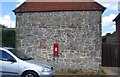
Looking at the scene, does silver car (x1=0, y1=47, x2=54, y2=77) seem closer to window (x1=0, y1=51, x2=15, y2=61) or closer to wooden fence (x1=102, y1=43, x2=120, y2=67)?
window (x1=0, y1=51, x2=15, y2=61)

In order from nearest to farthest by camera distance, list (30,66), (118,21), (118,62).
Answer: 1. (30,66)
2. (118,62)
3. (118,21)

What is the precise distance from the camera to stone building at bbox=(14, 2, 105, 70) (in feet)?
71.2

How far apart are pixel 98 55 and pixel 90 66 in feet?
2.87

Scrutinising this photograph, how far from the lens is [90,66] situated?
2177cm

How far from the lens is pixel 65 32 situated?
21.8 metres

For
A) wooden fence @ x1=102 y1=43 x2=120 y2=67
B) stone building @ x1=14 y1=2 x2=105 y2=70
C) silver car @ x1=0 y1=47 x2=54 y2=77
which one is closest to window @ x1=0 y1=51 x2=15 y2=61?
silver car @ x1=0 y1=47 x2=54 y2=77

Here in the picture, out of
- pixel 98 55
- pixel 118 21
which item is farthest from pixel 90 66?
pixel 118 21

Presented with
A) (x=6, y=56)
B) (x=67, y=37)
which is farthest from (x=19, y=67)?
(x=67, y=37)

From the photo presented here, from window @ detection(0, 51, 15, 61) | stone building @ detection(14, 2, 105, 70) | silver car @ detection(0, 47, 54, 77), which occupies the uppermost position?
stone building @ detection(14, 2, 105, 70)

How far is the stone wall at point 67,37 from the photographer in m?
21.7

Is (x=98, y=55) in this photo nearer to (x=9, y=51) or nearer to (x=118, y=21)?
(x=9, y=51)

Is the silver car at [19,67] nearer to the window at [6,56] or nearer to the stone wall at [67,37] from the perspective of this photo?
the window at [6,56]

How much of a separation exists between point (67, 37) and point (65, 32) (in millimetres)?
347

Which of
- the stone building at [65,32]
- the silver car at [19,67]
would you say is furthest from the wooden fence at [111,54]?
the silver car at [19,67]
